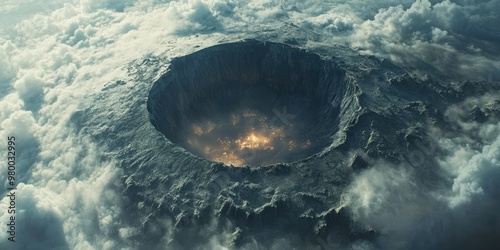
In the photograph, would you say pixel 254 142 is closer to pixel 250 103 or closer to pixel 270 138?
pixel 270 138

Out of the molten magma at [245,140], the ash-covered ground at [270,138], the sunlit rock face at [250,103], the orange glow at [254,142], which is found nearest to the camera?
the ash-covered ground at [270,138]

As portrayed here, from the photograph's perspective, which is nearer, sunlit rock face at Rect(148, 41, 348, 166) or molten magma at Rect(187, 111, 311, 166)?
molten magma at Rect(187, 111, 311, 166)

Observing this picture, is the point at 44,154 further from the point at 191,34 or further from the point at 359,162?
the point at 359,162

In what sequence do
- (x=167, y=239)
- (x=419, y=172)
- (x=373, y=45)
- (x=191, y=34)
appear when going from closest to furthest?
(x=167, y=239), (x=419, y=172), (x=373, y=45), (x=191, y=34)

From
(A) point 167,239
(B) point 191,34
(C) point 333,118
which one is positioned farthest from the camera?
(B) point 191,34

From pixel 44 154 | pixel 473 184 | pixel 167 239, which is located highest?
pixel 473 184

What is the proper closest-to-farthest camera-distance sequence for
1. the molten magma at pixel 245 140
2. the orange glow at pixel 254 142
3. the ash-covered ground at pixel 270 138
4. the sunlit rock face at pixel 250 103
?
the ash-covered ground at pixel 270 138
the molten magma at pixel 245 140
the sunlit rock face at pixel 250 103
the orange glow at pixel 254 142

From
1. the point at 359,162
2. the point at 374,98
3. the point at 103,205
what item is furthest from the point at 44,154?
the point at 374,98
